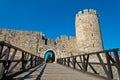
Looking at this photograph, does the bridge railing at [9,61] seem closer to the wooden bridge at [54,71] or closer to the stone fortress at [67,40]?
the wooden bridge at [54,71]

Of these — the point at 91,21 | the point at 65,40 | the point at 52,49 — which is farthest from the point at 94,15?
the point at 52,49

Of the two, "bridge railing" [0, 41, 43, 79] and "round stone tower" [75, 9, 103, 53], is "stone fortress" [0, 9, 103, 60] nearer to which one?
"round stone tower" [75, 9, 103, 53]

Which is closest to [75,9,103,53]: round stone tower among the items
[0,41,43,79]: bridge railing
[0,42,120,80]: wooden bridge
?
[0,42,120,80]: wooden bridge

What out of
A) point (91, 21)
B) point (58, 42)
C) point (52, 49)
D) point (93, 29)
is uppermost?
point (91, 21)

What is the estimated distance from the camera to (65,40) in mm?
22734

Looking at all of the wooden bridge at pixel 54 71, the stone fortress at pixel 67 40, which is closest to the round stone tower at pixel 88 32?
the stone fortress at pixel 67 40

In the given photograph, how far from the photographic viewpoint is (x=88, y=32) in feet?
69.4

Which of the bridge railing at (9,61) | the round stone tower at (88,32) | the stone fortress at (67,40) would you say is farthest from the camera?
the round stone tower at (88,32)

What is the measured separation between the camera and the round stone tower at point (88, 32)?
68.2ft

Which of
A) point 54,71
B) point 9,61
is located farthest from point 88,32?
point 9,61

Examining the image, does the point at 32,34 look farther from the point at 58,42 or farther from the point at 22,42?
the point at 58,42

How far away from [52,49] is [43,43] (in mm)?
1736

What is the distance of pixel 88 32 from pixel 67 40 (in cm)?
415

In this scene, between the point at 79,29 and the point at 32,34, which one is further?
the point at 79,29
